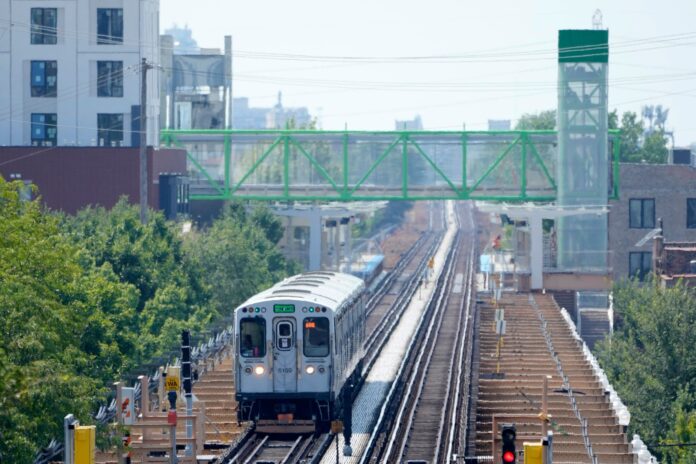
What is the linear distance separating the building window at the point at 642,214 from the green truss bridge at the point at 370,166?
139 inches

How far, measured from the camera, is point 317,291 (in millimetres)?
32719

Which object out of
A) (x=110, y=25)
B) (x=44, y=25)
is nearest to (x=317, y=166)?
(x=110, y=25)

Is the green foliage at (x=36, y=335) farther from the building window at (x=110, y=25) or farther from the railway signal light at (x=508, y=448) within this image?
the building window at (x=110, y=25)

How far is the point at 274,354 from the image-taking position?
3088 centimetres

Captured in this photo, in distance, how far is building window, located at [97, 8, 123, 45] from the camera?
64.0 meters

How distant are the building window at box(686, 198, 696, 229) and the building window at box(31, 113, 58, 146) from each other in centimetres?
3046

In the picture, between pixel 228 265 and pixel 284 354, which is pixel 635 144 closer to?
pixel 228 265

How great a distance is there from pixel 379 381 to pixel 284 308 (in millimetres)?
11521

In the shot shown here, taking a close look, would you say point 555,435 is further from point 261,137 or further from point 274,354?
point 261,137

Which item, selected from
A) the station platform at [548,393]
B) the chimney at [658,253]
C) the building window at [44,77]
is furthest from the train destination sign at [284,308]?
the building window at [44,77]

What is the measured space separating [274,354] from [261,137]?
42.9m

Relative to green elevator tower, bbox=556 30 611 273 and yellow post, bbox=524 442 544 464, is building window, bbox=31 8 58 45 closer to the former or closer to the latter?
green elevator tower, bbox=556 30 611 273

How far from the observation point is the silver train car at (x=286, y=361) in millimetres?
30891

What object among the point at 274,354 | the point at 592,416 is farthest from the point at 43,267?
the point at 592,416
